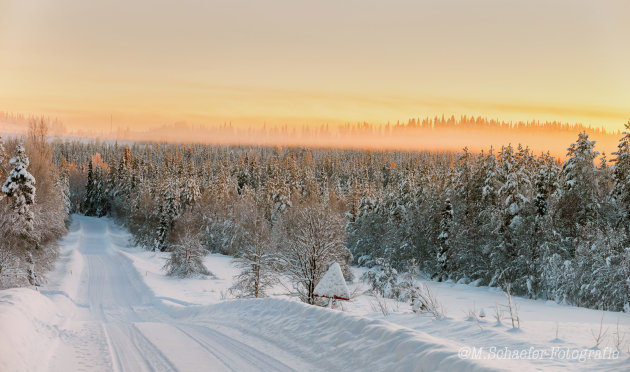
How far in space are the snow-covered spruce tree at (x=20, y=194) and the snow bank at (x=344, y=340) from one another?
87.4ft

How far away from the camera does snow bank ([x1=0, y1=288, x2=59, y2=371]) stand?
10.0 metres

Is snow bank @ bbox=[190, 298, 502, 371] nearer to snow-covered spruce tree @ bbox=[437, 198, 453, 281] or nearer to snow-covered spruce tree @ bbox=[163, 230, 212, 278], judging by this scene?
snow-covered spruce tree @ bbox=[163, 230, 212, 278]

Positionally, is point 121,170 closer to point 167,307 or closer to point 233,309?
point 167,307

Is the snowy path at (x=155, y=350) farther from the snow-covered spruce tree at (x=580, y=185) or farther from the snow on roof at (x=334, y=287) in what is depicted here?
the snow-covered spruce tree at (x=580, y=185)

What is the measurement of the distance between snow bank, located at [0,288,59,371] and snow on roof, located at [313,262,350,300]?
9.41 metres

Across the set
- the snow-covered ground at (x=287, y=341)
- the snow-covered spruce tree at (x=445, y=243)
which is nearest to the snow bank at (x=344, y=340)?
the snow-covered ground at (x=287, y=341)

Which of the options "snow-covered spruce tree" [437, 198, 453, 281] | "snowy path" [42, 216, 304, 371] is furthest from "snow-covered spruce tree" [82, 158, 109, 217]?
"snowy path" [42, 216, 304, 371]

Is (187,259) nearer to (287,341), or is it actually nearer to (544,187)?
(287,341)

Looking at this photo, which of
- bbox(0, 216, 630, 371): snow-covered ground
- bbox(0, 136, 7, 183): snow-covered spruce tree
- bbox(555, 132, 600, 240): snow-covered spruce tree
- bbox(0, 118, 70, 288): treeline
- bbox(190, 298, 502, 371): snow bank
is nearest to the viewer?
bbox(190, 298, 502, 371): snow bank

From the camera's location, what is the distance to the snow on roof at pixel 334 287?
17.6m

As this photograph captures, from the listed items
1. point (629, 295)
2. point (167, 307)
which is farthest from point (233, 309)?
point (629, 295)

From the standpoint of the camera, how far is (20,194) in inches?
1308

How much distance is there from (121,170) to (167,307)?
100809 mm

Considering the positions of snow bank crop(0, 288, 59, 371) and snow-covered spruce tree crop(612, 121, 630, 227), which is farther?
snow-covered spruce tree crop(612, 121, 630, 227)
